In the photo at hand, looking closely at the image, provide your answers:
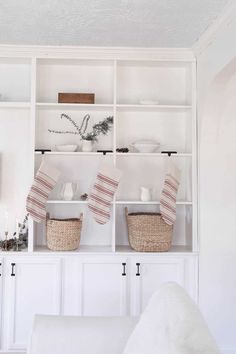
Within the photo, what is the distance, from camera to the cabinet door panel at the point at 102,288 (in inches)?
121

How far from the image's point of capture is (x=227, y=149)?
307cm

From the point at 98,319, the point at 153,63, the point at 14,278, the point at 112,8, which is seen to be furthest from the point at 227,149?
the point at 14,278

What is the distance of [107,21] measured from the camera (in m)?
2.65

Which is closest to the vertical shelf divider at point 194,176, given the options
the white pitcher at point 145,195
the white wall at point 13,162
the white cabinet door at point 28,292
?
the white pitcher at point 145,195

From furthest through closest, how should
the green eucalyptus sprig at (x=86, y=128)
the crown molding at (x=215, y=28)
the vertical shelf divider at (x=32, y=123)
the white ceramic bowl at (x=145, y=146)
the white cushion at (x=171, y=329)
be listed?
the green eucalyptus sprig at (x=86, y=128), the white ceramic bowl at (x=145, y=146), the vertical shelf divider at (x=32, y=123), the crown molding at (x=215, y=28), the white cushion at (x=171, y=329)

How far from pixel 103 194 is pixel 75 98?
859 millimetres

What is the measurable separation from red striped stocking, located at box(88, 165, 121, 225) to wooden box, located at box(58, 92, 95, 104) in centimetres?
62

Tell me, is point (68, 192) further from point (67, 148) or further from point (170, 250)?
point (170, 250)

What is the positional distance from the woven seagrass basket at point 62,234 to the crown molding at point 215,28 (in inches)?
67.3

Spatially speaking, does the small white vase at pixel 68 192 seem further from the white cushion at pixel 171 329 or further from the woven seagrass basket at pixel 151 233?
the white cushion at pixel 171 329

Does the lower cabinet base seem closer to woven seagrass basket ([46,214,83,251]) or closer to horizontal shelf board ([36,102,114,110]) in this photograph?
woven seagrass basket ([46,214,83,251])

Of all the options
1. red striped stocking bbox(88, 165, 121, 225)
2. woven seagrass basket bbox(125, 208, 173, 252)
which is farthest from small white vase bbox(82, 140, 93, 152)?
woven seagrass basket bbox(125, 208, 173, 252)

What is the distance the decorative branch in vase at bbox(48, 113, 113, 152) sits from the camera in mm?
3311

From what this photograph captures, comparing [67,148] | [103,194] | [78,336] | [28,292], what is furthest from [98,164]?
[78,336]
